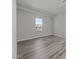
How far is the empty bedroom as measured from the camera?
428cm

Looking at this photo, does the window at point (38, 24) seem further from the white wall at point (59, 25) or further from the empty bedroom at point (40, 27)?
the white wall at point (59, 25)

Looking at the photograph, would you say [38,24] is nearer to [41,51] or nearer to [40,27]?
[40,27]

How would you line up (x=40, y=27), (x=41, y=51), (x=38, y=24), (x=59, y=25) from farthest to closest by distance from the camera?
(x=59, y=25), (x=40, y=27), (x=38, y=24), (x=41, y=51)

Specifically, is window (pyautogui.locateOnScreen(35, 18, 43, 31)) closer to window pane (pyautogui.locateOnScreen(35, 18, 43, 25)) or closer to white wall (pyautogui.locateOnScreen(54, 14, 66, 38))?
window pane (pyautogui.locateOnScreen(35, 18, 43, 25))

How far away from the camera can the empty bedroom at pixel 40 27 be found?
168 inches

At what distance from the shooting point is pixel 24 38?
21.8 feet

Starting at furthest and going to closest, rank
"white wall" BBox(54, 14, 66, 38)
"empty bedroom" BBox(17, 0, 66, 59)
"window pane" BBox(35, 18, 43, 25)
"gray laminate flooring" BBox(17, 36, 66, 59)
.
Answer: "white wall" BBox(54, 14, 66, 38)
"window pane" BBox(35, 18, 43, 25)
"empty bedroom" BBox(17, 0, 66, 59)
"gray laminate flooring" BBox(17, 36, 66, 59)

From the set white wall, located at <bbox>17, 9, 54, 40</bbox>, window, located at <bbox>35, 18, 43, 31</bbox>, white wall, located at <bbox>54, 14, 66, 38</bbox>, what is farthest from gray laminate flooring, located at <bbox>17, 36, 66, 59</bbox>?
white wall, located at <bbox>54, 14, 66, 38</bbox>

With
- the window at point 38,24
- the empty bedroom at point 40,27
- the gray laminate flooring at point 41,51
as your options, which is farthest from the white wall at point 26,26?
the gray laminate flooring at point 41,51

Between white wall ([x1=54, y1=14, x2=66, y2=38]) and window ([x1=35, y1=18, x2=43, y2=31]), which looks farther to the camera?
white wall ([x1=54, y1=14, x2=66, y2=38])

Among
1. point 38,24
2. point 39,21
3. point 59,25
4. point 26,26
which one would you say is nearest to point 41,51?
point 26,26

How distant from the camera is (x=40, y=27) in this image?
8875 millimetres
